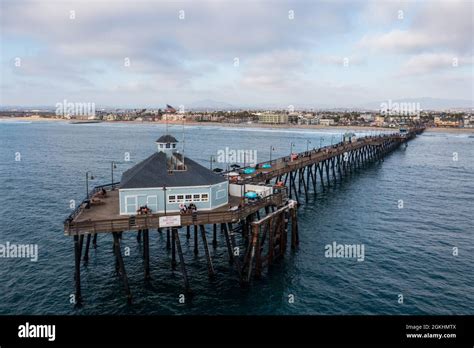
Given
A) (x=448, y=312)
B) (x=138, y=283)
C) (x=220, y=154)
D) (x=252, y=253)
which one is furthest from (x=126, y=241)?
(x=220, y=154)

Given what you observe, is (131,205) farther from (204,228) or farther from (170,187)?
(204,228)

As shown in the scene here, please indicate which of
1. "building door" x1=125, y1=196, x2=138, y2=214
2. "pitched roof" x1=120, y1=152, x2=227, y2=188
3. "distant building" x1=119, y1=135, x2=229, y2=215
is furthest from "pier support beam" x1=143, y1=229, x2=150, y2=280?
"pitched roof" x1=120, y1=152, x2=227, y2=188

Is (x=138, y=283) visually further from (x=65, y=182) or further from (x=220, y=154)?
(x=220, y=154)

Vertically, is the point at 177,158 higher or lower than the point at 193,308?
higher

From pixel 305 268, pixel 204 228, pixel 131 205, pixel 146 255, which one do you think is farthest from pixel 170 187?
pixel 305 268

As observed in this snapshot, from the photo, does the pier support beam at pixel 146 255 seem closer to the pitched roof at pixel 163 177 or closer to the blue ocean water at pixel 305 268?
the blue ocean water at pixel 305 268

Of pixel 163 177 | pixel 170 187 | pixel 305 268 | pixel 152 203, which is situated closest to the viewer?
pixel 152 203

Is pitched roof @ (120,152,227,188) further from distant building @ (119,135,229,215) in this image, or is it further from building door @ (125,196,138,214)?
building door @ (125,196,138,214)

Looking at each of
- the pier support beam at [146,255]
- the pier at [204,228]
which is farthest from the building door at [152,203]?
the pier support beam at [146,255]
